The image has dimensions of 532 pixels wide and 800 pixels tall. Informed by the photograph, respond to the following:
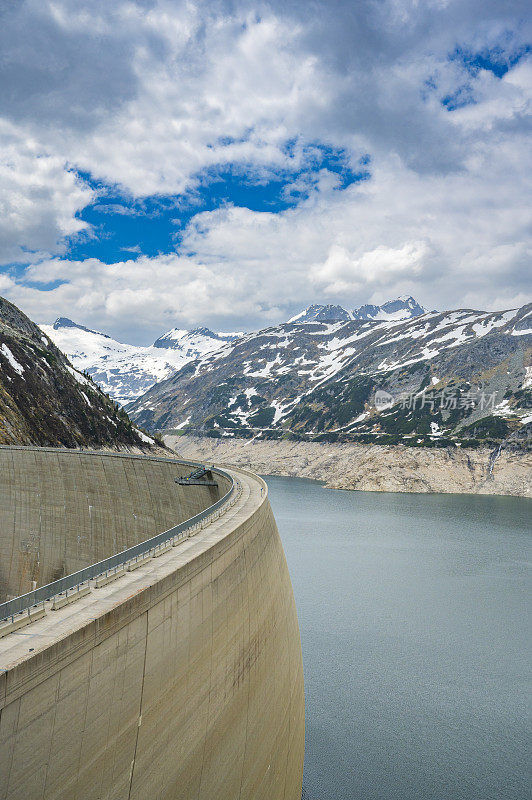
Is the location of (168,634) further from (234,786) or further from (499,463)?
(499,463)

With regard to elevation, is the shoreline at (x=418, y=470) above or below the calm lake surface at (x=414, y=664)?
above

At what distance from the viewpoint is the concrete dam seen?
30.6ft

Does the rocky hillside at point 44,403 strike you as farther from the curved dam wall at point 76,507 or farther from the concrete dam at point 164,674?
the concrete dam at point 164,674

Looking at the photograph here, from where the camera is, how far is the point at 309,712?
27297mm

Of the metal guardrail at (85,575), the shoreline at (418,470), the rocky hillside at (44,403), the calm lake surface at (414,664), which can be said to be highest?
the rocky hillside at (44,403)

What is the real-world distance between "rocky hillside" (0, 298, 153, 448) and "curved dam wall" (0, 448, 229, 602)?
10609 mm

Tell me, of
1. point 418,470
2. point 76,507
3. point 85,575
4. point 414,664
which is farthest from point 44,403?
point 418,470

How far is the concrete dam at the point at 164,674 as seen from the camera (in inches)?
368

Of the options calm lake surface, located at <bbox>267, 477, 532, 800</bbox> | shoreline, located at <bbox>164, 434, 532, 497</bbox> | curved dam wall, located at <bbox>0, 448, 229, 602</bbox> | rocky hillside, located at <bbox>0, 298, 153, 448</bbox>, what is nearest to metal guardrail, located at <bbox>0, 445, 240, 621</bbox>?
curved dam wall, located at <bbox>0, 448, 229, 602</bbox>

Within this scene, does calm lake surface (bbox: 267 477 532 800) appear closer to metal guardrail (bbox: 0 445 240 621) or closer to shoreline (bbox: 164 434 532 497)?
metal guardrail (bbox: 0 445 240 621)

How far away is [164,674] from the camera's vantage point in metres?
12.4

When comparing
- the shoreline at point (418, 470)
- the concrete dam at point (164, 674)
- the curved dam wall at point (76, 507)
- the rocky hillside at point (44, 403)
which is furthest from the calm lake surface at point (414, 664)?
the shoreline at point (418, 470)

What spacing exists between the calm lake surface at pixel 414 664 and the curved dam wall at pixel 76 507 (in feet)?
46.2

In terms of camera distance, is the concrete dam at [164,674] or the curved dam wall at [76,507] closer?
the concrete dam at [164,674]
